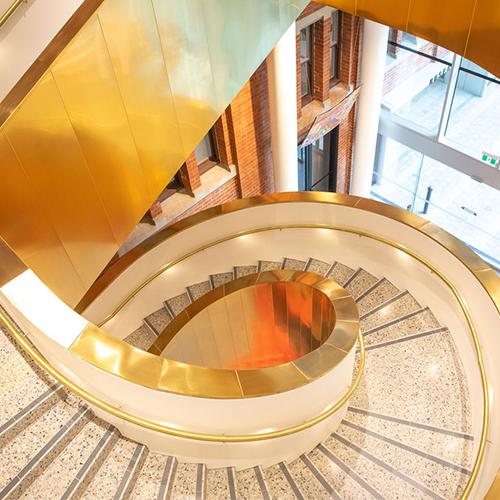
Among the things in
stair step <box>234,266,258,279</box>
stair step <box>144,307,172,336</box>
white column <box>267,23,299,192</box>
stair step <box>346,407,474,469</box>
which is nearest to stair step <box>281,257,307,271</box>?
stair step <box>234,266,258,279</box>

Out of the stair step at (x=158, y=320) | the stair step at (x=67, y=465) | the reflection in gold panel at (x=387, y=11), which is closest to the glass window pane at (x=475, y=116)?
the reflection in gold panel at (x=387, y=11)

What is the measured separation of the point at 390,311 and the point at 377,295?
1.06 feet

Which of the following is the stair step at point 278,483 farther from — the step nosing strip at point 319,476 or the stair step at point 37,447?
the stair step at point 37,447

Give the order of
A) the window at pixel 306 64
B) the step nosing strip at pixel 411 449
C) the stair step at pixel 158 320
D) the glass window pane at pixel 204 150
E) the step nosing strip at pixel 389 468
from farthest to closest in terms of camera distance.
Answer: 1. the window at pixel 306 64
2. the glass window pane at pixel 204 150
3. the stair step at pixel 158 320
4. the step nosing strip at pixel 411 449
5. the step nosing strip at pixel 389 468

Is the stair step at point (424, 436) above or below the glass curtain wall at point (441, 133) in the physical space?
above

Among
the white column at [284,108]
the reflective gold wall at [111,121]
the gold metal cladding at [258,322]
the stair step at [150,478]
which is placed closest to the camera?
the stair step at [150,478]

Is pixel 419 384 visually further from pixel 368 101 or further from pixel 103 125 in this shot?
pixel 368 101

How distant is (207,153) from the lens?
8648 millimetres

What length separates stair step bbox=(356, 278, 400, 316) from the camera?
6.28m

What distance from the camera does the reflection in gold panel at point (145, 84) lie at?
394cm

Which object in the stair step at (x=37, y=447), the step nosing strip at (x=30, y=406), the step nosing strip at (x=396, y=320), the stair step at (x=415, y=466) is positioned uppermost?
the step nosing strip at (x=30, y=406)

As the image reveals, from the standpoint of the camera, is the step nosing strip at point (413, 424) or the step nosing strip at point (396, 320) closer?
the step nosing strip at point (413, 424)

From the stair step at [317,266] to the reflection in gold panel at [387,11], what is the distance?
3.25m

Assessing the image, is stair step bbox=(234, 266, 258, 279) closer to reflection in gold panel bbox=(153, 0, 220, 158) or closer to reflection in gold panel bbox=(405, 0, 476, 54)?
reflection in gold panel bbox=(153, 0, 220, 158)
